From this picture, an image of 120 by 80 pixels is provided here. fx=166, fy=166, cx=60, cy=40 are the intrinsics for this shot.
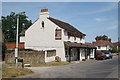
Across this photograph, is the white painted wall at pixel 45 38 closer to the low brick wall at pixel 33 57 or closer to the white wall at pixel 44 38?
the white wall at pixel 44 38

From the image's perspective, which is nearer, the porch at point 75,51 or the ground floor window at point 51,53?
the ground floor window at point 51,53

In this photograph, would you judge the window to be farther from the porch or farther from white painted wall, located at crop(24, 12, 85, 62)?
the porch

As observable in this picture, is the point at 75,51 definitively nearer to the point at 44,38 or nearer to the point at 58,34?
the point at 58,34

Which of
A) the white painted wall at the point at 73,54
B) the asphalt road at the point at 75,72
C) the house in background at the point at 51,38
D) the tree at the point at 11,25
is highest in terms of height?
the tree at the point at 11,25

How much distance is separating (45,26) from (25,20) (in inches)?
1196

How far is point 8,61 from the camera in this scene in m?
25.6

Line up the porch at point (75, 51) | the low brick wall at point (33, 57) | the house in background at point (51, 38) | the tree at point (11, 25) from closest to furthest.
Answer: the low brick wall at point (33, 57)
the porch at point (75, 51)
the house in background at point (51, 38)
the tree at point (11, 25)

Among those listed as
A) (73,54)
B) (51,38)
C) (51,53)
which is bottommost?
(73,54)

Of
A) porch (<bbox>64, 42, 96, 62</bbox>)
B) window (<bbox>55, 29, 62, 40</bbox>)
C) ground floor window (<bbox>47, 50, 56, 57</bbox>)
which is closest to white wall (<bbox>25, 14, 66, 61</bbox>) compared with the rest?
window (<bbox>55, 29, 62, 40</bbox>)

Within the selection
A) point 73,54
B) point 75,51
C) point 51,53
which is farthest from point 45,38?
point 75,51

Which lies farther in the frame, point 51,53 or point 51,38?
point 51,38

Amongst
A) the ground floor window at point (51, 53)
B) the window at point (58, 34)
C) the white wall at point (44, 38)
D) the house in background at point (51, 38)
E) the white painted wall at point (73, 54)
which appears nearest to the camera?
the ground floor window at point (51, 53)

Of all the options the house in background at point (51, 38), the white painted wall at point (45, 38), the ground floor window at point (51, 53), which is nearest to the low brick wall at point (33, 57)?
the ground floor window at point (51, 53)

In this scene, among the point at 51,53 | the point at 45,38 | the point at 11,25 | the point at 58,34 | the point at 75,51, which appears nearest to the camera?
the point at 51,53
